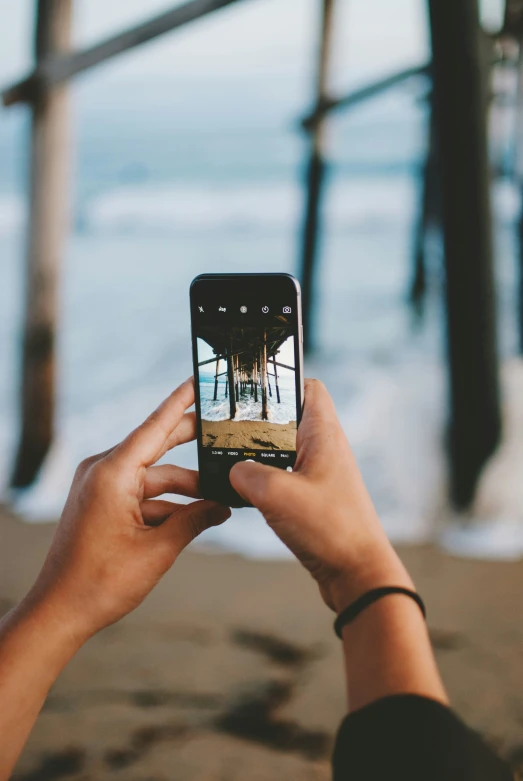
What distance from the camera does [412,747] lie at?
64 centimetres

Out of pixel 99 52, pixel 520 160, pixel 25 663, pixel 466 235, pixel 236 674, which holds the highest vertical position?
pixel 99 52

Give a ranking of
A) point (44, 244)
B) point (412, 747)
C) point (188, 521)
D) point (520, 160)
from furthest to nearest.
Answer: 1. point (520, 160)
2. point (44, 244)
3. point (188, 521)
4. point (412, 747)

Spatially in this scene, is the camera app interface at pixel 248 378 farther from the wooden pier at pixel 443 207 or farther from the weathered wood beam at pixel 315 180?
the weathered wood beam at pixel 315 180

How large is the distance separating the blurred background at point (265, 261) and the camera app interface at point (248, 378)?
2.79 ft

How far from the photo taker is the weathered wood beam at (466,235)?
2311 millimetres

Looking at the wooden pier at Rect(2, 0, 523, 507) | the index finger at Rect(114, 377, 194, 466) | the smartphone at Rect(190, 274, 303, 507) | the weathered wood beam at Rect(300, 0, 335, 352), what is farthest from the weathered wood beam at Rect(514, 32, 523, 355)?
the index finger at Rect(114, 377, 194, 466)

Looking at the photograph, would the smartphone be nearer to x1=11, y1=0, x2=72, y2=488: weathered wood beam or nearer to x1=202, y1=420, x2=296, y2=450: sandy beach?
x1=202, y1=420, x2=296, y2=450: sandy beach

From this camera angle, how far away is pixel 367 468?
3375mm

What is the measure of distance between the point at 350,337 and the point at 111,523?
5467 mm

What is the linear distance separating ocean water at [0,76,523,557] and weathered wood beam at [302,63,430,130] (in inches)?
17.5

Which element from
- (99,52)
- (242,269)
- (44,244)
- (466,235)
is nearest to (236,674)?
(466,235)

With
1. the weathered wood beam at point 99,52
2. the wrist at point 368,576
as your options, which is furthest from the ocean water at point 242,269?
the weathered wood beam at point 99,52

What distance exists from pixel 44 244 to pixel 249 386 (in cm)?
227

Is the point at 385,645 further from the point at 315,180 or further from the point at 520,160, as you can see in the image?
the point at 315,180
